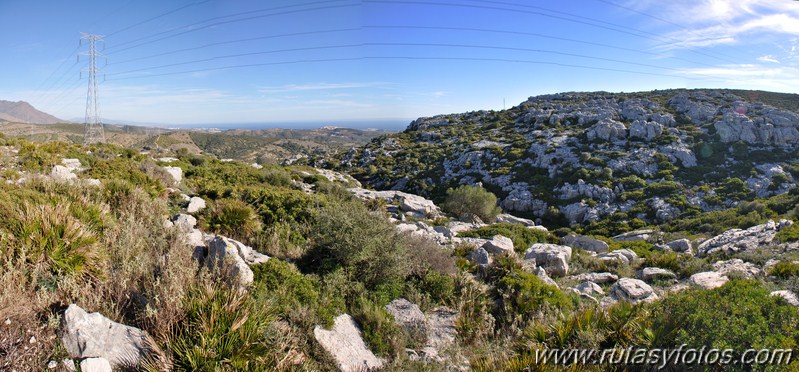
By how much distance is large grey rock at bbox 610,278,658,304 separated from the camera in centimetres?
770

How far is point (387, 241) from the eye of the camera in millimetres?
6953

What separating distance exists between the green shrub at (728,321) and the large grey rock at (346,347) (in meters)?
3.53

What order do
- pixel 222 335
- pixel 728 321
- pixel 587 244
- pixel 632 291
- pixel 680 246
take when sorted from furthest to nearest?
pixel 587 244 < pixel 680 246 < pixel 632 291 < pixel 728 321 < pixel 222 335

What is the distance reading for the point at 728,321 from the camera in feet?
13.3

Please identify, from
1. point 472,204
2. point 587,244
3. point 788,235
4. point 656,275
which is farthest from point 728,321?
point 472,204

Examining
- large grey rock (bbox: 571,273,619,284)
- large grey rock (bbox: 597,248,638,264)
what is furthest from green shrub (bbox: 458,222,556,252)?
large grey rock (bbox: 571,273,619,284)

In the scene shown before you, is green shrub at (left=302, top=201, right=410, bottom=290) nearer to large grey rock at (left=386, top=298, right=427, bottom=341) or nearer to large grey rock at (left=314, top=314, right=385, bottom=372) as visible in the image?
large grey rock at (left=386, top=298, right=427, bottom=341)

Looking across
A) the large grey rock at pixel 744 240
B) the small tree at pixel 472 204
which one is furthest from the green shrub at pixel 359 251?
the small tree at pixel 472 204

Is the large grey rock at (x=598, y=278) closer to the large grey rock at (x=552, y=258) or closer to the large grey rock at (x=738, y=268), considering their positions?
the large grey rock at (x=552, y=258)

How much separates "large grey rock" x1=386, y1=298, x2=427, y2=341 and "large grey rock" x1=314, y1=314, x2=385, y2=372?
738 millimetres

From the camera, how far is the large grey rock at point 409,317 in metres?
5.23

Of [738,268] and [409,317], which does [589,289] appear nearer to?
[409,317]

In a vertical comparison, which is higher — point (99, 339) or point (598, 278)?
point (99, 339)

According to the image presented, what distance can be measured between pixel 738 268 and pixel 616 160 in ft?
107
